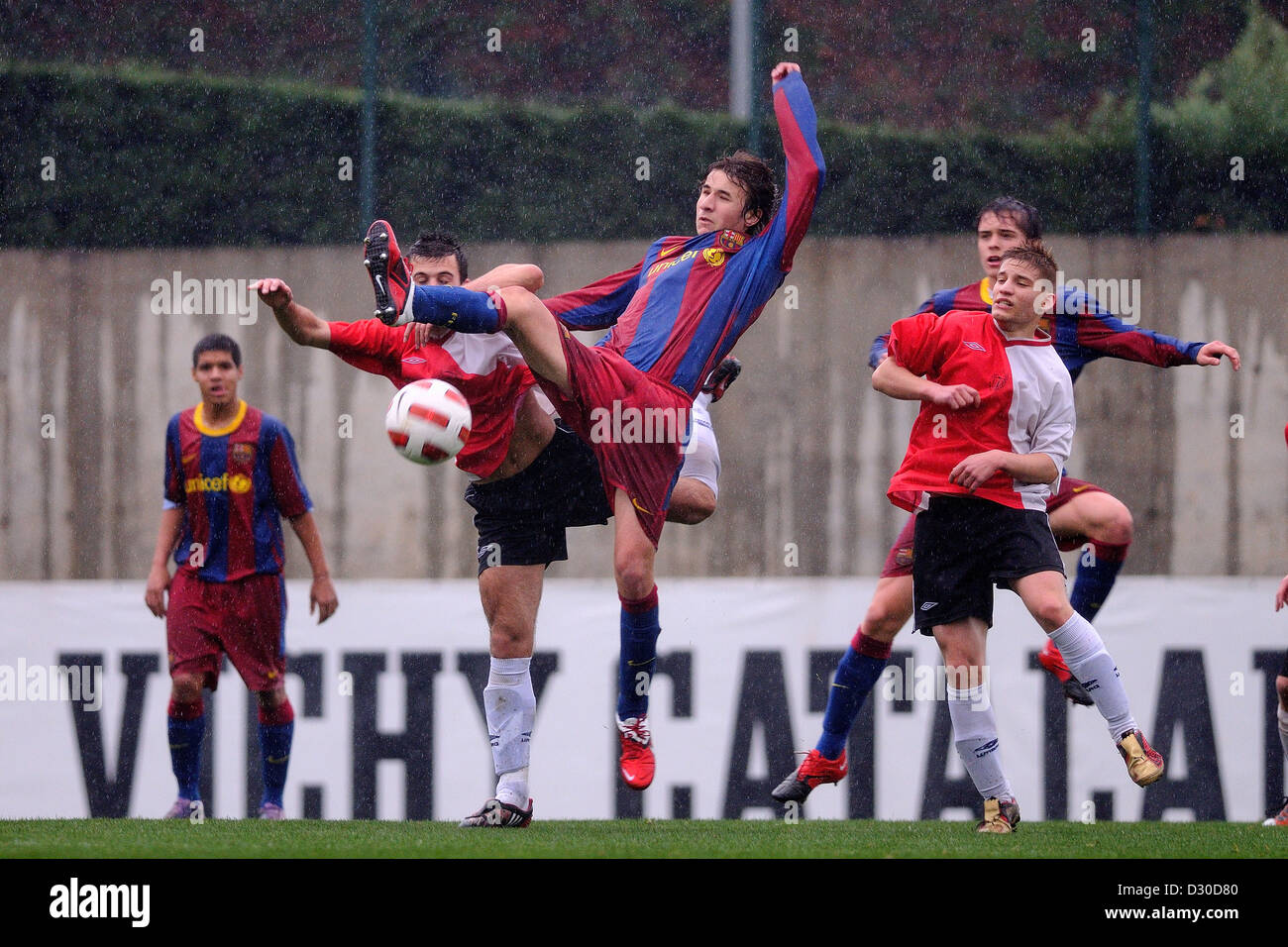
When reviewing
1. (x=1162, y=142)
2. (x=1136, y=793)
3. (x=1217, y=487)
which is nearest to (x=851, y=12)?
(x=1162, y=142)

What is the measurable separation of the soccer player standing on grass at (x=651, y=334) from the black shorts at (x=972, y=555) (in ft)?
2.99

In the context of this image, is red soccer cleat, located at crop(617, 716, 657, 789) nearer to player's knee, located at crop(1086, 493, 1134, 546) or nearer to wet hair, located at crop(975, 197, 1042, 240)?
player's knee, located at crop(1086, 493, 1134, 546)

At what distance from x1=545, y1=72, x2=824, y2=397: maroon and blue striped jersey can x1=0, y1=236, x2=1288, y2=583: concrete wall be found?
3.52 meters

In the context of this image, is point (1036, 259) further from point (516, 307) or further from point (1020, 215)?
point (516, 307)

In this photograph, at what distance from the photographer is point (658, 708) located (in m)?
8.40

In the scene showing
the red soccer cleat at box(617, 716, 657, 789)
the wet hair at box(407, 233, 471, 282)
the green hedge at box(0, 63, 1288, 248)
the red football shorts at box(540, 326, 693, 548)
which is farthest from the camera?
the green hedge at box(0, 63, 1288, 248)

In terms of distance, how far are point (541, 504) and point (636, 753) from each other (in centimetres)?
93

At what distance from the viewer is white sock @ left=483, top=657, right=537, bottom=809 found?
5699 millimetres

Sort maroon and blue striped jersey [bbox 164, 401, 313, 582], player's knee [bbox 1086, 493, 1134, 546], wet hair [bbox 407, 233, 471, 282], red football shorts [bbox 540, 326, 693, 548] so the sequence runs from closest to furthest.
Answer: red football shorts [bbox 540, 326, 693, 548], wet hair [bbox 407, 233, 471, 282], player's knee [bbox 1086, 493, 1134, 546], maroon and blue striped jersey [bbox 164, 401, 313, 582]

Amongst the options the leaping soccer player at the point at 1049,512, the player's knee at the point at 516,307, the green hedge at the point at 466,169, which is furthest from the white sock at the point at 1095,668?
the green hedge at the point at 466,169

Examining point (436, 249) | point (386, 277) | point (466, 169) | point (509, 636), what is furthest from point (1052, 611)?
point (466, 169)

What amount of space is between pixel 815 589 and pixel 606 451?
11.0ft

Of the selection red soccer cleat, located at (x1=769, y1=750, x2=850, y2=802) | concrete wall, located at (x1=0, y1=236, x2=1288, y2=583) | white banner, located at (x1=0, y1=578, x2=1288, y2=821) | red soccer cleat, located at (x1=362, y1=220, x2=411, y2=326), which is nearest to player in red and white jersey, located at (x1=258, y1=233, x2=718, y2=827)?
red soccer cleat, located at (x1=362, y1=220, x2=411, y2=326)
